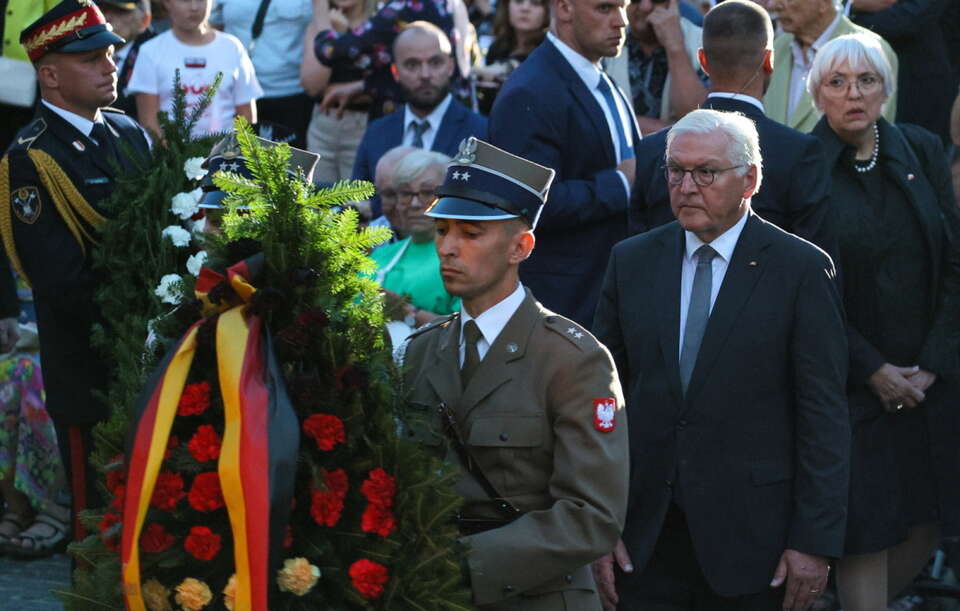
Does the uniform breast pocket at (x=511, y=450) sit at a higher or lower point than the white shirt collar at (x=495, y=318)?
lower

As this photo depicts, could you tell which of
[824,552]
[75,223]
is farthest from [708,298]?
[75,223]

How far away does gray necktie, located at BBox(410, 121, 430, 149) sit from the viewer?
8.33 metres

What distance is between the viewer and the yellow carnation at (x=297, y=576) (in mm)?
3471

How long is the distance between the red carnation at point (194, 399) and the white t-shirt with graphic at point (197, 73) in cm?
558

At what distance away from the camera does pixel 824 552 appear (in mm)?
4652

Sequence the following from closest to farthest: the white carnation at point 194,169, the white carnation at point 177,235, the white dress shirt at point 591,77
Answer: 1. the white carnation at point 177,235
2. the white carnation at point 194,169
3. the white dress shirt at point 591,77

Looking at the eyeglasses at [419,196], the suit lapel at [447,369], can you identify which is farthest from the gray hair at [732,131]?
the eyeglasses at [419,196]

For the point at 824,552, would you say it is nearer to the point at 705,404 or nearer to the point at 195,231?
the point at 705,404

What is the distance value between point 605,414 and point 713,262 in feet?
3.83

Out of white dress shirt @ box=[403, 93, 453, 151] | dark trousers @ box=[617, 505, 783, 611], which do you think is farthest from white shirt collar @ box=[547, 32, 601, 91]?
dark trousers @ box=[617, 505, 783, 611]

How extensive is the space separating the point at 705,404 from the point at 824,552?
565 mm

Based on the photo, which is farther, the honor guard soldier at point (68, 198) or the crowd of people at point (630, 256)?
the honor guard soldier at point (68, 198)

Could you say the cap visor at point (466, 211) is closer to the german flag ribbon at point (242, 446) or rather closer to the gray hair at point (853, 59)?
the german flag ribbon at point (242, 446)

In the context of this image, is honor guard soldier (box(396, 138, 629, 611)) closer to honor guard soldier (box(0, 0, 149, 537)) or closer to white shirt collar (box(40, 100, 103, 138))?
honor guard soldier (box(0, 0, 149, 537))
